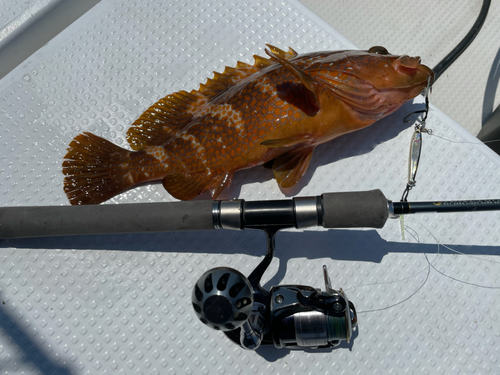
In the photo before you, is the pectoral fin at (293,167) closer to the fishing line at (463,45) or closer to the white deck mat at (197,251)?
the white deck mat at (197,251)

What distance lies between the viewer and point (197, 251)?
1797mm

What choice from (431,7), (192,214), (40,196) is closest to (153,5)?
(40,196)

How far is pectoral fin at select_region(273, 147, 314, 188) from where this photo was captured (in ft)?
5.87

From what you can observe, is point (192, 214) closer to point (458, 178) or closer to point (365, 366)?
point (365, 366)

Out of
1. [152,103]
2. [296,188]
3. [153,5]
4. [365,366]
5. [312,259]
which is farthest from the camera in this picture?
[153,5]

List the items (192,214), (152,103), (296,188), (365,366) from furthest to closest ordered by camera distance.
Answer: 1. (152,103)
2. (296,188)
3. (365,366)
4. (192,214)

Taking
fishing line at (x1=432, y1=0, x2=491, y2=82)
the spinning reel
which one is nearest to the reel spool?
the spinning reel

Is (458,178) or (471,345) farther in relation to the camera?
(458,178)

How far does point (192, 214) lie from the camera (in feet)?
4.89

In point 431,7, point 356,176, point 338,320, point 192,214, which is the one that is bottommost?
point 338,320

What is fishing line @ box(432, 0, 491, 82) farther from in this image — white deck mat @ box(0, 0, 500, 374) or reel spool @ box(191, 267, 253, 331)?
reel spool @ box(191, 267, 253, 331)

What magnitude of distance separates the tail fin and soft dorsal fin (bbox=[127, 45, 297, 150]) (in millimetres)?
117

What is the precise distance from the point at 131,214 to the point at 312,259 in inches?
34.0

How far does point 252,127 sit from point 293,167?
0.96ft
